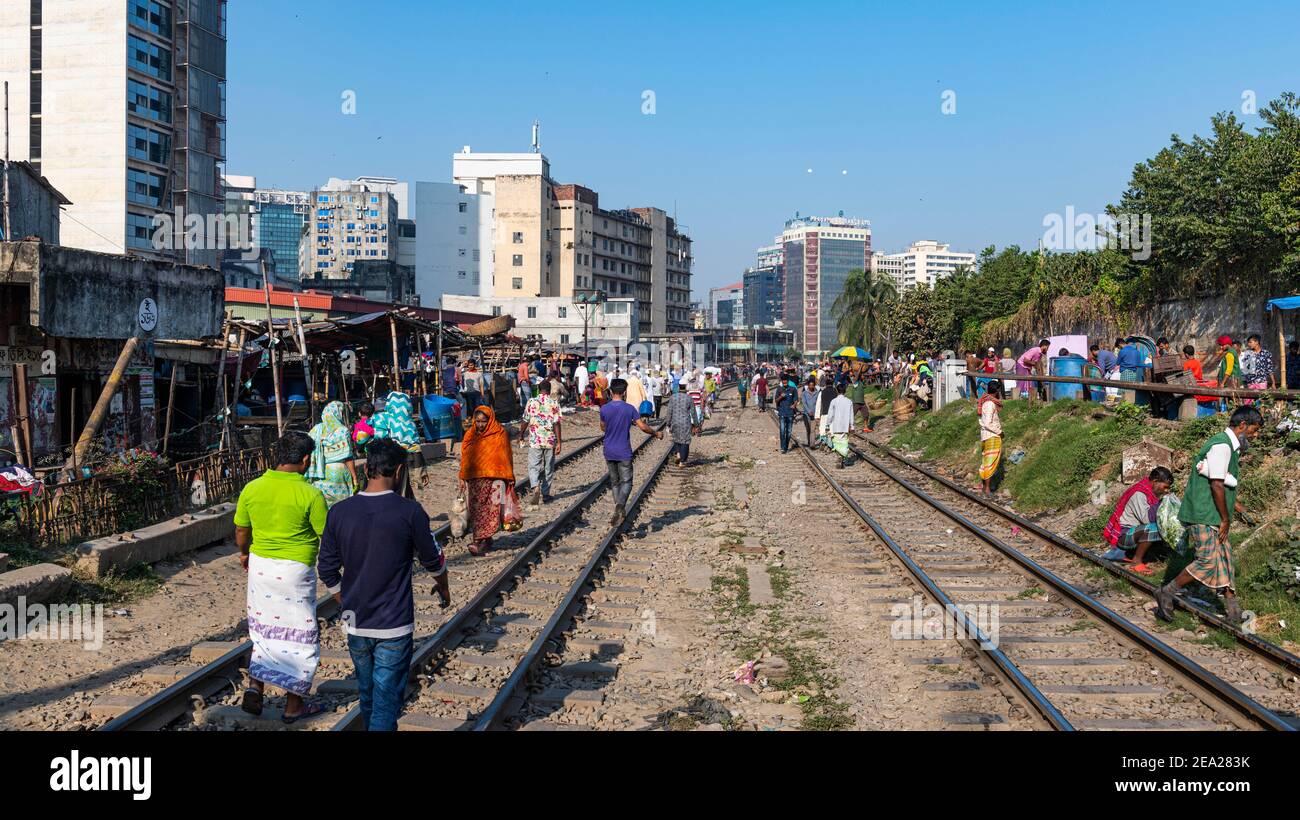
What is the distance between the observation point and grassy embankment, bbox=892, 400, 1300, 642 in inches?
347

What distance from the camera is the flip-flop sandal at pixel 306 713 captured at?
244 inches

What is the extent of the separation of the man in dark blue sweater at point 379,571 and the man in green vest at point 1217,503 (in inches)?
237

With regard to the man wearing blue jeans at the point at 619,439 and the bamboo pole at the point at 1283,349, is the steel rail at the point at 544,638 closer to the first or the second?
the man wearing blue jeans at the point at 619,439

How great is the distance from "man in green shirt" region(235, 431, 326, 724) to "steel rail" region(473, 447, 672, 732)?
115cm

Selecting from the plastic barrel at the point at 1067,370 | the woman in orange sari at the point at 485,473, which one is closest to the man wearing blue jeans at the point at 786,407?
the plastic barrel at the point at 1067,370

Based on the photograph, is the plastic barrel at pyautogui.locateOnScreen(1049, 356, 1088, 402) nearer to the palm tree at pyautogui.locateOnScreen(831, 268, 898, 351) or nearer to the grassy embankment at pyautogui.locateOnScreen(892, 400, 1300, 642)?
the grassy embankment at pyautogui.locateOnScreen(892, 400, 1300, 642)

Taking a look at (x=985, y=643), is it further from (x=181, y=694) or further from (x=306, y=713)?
(x=181, y=694)

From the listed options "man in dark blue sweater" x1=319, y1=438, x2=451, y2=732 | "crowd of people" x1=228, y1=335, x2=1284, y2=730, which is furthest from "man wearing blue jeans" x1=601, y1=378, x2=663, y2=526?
"man in dark blue sweater" x1=319, y1=438, x2=451, y2=732

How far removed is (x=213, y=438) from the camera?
1770cm

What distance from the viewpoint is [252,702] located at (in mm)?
6270

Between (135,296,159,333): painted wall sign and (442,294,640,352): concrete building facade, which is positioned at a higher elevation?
(442,294,640,352): concrete building facade

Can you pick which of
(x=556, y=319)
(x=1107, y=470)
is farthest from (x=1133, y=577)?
(x=556, y=319)

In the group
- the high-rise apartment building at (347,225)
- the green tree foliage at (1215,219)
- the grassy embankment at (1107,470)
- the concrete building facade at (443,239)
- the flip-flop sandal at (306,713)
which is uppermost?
the high-rise apartment building at (347,225)
